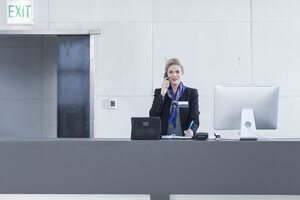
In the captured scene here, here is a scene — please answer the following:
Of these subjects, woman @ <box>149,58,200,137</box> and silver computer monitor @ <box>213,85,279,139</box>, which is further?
woman @ <box>149,58,200,137</box>

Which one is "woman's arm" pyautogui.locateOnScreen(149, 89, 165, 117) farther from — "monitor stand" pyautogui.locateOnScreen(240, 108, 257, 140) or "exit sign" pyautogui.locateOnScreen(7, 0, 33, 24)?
"exit sign" pyautogui.locateOnScreen(7, 0, 33, 24)

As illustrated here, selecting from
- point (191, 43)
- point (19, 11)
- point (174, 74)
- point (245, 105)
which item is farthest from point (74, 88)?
point (245, 105)

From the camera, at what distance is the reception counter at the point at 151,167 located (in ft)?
8.81

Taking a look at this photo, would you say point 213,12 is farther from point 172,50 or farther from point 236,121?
A: point 236,121

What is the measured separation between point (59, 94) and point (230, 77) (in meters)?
2.23

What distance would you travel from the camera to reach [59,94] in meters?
5.66

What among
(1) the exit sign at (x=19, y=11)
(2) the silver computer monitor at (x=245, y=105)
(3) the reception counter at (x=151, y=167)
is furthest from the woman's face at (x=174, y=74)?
(1) the exit sign at (x=19, y=11)

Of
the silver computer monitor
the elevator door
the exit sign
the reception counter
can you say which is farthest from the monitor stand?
the exit sign

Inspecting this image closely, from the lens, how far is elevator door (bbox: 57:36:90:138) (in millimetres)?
5379

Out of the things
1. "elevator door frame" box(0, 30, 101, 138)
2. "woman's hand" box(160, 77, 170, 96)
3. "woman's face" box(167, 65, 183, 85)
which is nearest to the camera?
"woman's hand" box(160, 77, 170, 96)

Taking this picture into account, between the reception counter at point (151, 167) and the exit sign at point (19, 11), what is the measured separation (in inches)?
108

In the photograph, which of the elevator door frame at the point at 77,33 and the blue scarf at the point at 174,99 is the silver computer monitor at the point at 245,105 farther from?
the elevator door frame at the point at 77,33

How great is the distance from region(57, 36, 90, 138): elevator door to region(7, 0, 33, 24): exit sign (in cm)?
65

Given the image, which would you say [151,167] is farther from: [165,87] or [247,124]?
[165,87]
